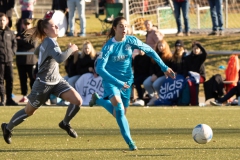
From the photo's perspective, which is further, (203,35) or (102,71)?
(203,35)

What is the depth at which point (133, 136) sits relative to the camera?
1088 cm

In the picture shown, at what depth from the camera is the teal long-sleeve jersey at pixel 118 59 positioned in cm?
955

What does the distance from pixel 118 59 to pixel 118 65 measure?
0.10m

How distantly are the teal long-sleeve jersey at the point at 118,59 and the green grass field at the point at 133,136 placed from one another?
906 mm

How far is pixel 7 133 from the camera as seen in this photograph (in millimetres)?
10078

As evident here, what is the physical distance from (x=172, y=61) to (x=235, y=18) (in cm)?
575

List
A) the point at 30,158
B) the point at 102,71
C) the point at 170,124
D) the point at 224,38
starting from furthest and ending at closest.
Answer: the point at 224,38, the point at 170,124, the point at 102,71, the point at 30,158

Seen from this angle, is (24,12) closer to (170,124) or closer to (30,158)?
(170,124)

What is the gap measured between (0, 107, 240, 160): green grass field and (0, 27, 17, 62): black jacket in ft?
5.25

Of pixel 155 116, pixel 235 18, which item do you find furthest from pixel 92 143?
pixel 235 18

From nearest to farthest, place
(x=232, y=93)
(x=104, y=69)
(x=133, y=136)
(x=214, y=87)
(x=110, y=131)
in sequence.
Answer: (x=104, y=69), (x=133, y=136), (x=110, y=131), (x=232, y=93), (x=214, y=87)

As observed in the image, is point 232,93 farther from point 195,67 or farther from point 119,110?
point 119,110

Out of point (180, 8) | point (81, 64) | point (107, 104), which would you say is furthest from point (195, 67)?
point (107, 104)

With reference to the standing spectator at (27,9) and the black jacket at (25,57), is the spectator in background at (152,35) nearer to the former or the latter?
the black jacket at (25,57)
